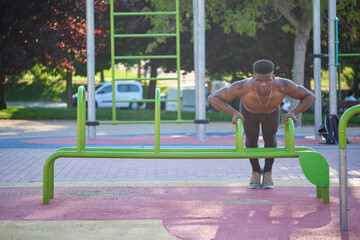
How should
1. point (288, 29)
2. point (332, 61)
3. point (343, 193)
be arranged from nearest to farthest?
1. point (343, 193)
2. point (332, 61)
3. point (288, 29)

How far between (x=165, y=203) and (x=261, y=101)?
1.56m

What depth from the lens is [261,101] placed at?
20.1 ft

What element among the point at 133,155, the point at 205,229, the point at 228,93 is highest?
the point at 228,93

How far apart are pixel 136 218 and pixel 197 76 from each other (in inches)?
299

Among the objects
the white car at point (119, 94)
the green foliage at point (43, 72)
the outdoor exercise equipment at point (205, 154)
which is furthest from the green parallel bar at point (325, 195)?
the white car at point (119, 94)

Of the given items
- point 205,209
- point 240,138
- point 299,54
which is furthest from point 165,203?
point 299,54

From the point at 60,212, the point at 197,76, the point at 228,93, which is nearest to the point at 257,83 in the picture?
the point at 228,93

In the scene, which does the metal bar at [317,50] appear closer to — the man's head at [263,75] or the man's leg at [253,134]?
the man's leg at [253,134]

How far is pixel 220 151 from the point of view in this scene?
5637 millimetres

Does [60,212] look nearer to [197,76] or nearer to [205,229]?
[205,229]

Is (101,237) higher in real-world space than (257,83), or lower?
lower

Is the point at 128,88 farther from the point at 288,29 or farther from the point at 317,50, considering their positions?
the point at 317,50

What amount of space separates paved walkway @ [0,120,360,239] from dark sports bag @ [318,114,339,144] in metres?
2.34

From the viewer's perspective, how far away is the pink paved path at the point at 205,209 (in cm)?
457
